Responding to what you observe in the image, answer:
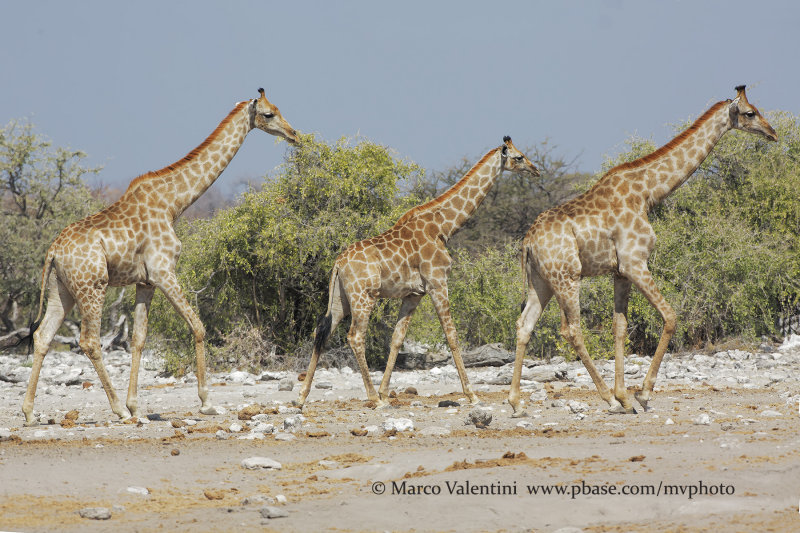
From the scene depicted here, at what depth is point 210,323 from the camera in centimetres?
1773

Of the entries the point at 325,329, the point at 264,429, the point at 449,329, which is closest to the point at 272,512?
the point at 264,429

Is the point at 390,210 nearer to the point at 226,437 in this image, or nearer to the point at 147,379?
the point at 147,379

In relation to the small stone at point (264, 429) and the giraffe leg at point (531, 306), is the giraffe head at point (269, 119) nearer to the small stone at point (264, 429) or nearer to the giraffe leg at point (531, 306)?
the giraffe leg at point (531, 306)

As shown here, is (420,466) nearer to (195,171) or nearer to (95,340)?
(95,340)

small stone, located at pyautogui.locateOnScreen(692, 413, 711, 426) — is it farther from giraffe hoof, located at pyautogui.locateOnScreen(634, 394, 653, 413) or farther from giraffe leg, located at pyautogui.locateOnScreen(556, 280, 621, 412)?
giraffe leg, located at pyautogui.locateOnScreen(556, 280, 621, 412)

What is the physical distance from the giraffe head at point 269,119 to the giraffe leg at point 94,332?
305 centimetres

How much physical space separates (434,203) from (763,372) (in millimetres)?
5862

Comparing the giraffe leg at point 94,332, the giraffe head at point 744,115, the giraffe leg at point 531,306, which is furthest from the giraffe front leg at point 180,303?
the giraffe head at point 744,115

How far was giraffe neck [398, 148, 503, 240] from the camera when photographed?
12250mm

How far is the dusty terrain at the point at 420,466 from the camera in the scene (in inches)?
239

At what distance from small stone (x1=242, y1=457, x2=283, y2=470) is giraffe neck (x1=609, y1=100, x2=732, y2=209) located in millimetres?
5180

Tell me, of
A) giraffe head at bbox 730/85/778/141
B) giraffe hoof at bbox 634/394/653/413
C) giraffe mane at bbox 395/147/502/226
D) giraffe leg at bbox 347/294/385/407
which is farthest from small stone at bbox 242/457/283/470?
giraffe head at bbox 730/85/778/141

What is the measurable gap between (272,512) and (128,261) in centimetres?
539

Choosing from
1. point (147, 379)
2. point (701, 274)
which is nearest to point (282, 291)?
point (147, 379)
